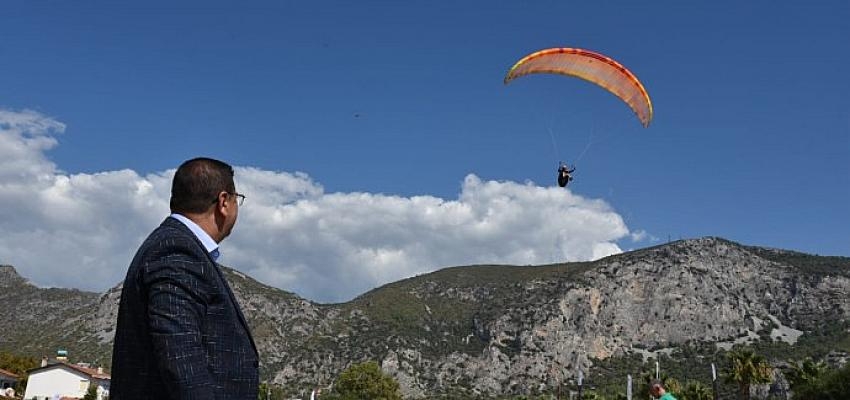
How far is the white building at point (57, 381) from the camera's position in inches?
3000

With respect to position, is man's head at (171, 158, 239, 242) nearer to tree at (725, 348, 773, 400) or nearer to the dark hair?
the dark hair

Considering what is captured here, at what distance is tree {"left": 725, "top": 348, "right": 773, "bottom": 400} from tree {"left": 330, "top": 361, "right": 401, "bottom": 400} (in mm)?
52851

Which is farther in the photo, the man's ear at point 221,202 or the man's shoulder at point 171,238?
the man's ear at point 221,202

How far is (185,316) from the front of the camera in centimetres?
274

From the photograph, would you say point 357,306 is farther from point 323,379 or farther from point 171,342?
point 171,342

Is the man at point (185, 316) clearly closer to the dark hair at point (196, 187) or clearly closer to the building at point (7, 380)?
the dark hair at point (196, 187)

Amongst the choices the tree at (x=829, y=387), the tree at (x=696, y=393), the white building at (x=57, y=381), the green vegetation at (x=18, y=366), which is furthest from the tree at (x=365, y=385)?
the tree at (x=829, y=387)

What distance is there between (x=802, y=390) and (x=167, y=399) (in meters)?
59.9

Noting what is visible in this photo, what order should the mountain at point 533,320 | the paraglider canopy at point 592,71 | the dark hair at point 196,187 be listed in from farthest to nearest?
the mountain at point 533,320 → the paraglider canopy at point 592,71 → the dark hair at point 196,187

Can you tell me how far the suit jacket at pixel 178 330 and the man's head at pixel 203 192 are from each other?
0.12m

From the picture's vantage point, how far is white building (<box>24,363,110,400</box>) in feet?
250

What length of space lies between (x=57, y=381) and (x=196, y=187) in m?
85.4

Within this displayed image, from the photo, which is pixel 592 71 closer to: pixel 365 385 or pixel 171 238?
pixel 171 238

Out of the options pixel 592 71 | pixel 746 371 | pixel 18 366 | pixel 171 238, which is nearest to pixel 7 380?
pixel 18 366
